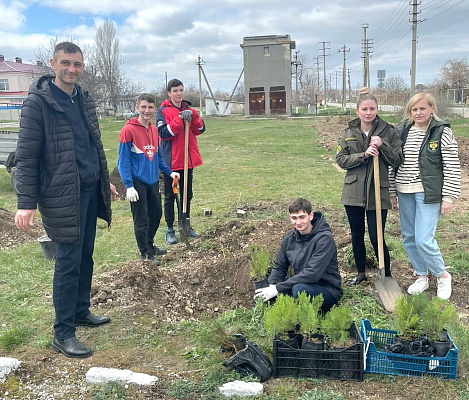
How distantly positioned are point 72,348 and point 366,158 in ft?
10.0

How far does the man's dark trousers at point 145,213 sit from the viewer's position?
17.7 feet

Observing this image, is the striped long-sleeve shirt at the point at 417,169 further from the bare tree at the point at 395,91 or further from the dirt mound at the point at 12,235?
the bare tree at the point at 395,91

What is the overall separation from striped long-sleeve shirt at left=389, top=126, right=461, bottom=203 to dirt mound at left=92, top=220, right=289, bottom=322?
1736 millimetres

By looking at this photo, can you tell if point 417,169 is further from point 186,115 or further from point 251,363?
point 186,115

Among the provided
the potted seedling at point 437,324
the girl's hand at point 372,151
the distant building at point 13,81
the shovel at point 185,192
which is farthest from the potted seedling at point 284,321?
the distant building at point 13,81

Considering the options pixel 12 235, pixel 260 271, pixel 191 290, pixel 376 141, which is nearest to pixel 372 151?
pixel 376 141

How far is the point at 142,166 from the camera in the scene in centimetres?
532

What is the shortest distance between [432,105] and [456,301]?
6.15 feet

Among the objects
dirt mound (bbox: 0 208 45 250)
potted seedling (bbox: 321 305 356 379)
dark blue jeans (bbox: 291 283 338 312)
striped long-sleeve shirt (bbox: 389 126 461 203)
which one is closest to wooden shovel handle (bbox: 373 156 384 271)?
striped long-sleeve shirt (bbox: 389 126 461 203)

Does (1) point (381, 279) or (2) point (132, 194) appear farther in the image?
(2) point (132, 194)

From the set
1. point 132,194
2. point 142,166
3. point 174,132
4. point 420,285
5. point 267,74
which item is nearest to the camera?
point 420,285

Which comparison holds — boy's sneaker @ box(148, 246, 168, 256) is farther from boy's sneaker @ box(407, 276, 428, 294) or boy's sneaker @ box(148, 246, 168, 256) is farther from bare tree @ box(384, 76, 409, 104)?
bare tree @ box(384, 76, 409, 104)

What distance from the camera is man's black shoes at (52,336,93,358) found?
341 cm

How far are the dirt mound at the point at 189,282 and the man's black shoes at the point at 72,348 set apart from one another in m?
0.75
